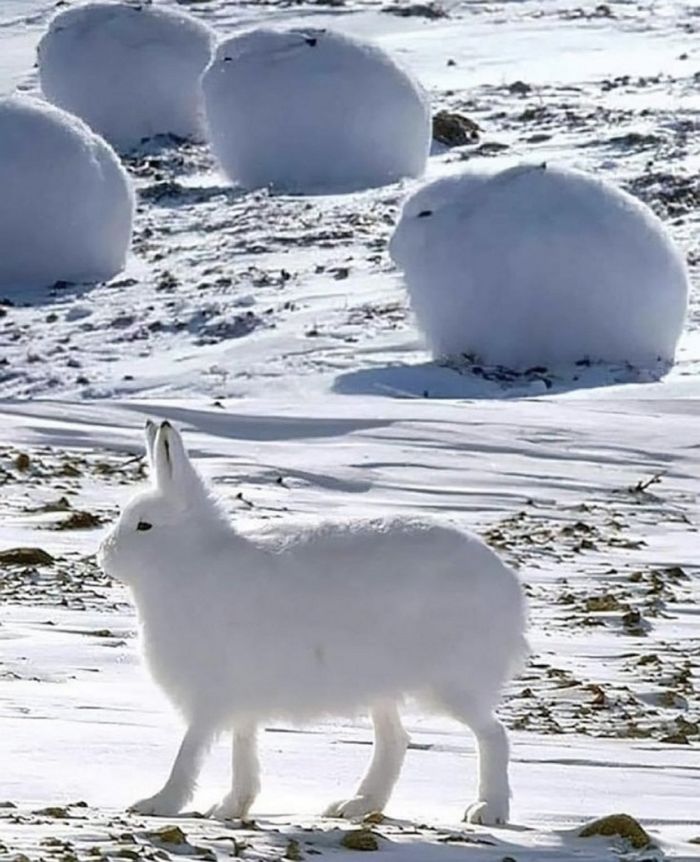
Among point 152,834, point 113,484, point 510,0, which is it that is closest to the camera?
point 152,834

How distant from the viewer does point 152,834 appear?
4164 millimetres

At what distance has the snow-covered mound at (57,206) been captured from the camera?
20.6 meters

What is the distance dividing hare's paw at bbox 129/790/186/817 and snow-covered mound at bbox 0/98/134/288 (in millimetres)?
15962

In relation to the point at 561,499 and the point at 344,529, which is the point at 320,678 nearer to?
the point at 344,529

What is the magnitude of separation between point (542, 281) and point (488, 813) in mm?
12850

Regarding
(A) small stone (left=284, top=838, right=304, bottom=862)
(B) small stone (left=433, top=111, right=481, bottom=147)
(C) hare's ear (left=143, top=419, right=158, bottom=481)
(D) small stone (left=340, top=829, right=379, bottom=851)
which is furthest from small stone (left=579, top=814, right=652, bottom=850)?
(B) small stone (left=433, top=111, right=481, bottom=147)

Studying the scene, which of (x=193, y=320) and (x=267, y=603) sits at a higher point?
(x=267, y=603)

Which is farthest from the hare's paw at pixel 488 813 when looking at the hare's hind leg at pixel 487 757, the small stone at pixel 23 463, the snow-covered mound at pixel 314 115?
the snow-covered mound at pixel 314 115

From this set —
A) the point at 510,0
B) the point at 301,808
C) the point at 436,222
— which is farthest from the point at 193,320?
the point at 510,0

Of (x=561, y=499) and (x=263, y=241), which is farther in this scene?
(x=263, y=241)

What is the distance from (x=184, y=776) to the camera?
186 inches

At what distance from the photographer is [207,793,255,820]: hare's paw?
4758mm

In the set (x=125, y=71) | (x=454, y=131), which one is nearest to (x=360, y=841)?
(x=454, y=131)

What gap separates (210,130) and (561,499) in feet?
47.5
